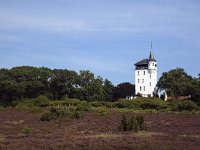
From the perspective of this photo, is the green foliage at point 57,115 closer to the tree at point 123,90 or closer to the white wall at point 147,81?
the tree at point 123,90

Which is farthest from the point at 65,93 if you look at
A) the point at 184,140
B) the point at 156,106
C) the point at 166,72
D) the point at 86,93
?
the point at 184,140

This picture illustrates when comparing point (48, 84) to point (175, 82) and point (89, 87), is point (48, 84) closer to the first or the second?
point (89, 87)

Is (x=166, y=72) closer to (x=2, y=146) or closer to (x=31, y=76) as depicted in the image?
(x=31, y=76)

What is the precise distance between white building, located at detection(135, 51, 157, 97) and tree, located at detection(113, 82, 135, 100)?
2.56 meters

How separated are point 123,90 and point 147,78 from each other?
11.3 metres

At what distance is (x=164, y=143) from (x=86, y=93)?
95.3 metres

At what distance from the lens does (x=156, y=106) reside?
66500 mm

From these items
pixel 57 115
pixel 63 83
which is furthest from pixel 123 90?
pixel 57 115

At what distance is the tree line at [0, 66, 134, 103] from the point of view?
110019mm

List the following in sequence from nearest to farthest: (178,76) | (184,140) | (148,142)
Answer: (148,142), (184,140), (178,76)

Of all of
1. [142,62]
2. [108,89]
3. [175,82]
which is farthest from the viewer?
[142,62]

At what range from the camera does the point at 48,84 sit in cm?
11562

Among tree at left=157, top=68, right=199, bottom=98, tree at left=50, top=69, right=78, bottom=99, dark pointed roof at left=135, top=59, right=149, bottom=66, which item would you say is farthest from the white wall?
tree at left=50, top=69, right=78, bottom=99

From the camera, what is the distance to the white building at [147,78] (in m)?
144
